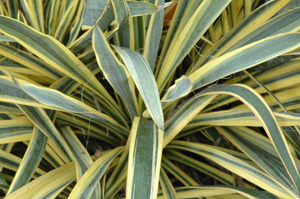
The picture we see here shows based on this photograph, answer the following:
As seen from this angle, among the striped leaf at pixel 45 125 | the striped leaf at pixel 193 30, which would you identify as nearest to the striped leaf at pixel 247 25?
the striped leaf at pixel 193 30

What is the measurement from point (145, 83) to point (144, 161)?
13cm

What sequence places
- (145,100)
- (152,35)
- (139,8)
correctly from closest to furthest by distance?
(145,100) < (139,8) < (152,35)

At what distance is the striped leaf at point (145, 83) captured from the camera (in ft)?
1.63

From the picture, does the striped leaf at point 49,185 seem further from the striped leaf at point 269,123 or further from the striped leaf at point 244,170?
the striped leaf at point 269,123

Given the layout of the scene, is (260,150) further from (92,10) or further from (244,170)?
(92,10)

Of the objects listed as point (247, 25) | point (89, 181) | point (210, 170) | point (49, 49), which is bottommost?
point (89, 181)

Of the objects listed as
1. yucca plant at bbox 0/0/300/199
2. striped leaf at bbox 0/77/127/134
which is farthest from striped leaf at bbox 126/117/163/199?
striped leaf at bbox 0/77/127/134

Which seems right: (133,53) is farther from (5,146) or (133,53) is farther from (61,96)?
(5,146)

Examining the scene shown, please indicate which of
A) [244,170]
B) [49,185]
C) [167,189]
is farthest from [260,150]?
[49,185]

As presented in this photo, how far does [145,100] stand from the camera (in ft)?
1.68

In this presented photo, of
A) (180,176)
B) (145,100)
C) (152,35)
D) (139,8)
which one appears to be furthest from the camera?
(180,176)

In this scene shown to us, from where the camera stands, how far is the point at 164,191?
73cm

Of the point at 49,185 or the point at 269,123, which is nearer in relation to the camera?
the point at 269,123

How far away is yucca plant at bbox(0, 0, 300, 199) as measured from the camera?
0.58 meters
